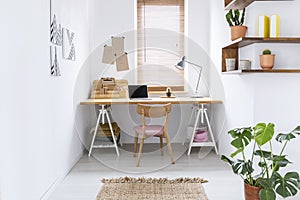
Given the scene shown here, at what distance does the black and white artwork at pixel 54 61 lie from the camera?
321cm

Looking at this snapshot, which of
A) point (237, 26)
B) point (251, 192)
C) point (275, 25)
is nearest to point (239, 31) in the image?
point (237, 26)

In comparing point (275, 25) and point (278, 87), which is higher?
point (275, 25)

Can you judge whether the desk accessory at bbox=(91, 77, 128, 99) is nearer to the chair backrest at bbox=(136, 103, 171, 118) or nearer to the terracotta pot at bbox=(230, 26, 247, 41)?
the chair backrest at bbox=(136, 103, 171, 118)

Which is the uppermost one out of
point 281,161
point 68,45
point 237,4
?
point 237,4

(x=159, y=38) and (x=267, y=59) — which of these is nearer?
(x=267, y=59)

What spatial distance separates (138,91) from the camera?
4.87m

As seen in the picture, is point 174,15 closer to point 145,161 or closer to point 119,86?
point 119,86

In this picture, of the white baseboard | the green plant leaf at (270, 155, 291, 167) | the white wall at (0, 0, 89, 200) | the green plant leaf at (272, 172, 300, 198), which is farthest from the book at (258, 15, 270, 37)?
the white baseboard

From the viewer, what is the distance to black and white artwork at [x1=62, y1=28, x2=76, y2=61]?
3.72 m

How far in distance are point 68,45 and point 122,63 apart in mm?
1335

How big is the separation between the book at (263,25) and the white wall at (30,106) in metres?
1.74

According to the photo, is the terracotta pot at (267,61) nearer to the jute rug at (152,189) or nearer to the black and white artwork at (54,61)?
the jute rug at (152,189)

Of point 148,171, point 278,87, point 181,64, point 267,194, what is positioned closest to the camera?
point 267,194

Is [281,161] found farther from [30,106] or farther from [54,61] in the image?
[54,61]
